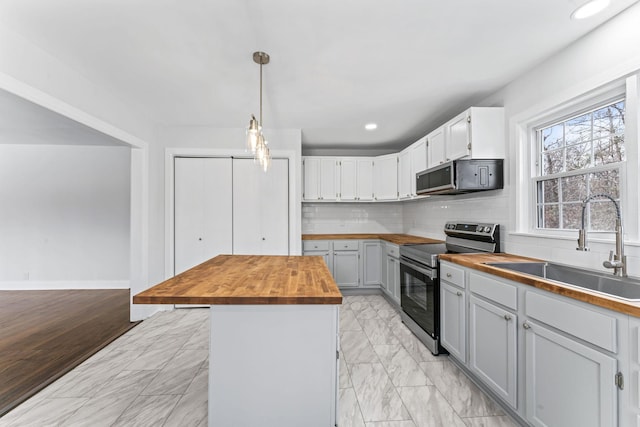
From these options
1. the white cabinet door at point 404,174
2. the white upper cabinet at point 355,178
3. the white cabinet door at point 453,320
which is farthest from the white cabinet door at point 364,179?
the white cabinet door at point 453,320

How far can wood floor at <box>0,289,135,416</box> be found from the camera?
224 centimetres

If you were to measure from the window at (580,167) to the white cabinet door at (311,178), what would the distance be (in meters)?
2.89

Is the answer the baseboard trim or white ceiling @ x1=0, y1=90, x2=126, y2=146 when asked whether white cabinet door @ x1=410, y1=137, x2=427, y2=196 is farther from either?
the baseboard trim

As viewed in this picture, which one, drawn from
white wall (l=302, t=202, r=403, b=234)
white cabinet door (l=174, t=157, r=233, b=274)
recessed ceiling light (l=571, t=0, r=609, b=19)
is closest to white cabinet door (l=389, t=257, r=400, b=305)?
white wall (l=302, t=202, r=403, b=234)

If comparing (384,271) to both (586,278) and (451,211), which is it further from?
(586,278)

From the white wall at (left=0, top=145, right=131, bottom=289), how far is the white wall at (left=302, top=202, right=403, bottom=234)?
10.5 ft

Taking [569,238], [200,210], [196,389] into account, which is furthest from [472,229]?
[200,210]

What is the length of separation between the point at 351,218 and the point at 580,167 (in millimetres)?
3283

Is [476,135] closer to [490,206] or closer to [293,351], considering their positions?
[490,206]

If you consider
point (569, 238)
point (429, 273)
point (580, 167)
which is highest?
point (580, 167)

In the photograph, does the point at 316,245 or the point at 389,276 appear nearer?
the point at 389,276

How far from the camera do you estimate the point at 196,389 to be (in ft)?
6.88

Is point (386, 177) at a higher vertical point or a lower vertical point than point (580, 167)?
higher

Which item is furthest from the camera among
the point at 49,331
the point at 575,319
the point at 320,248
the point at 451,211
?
the point at 320,248
